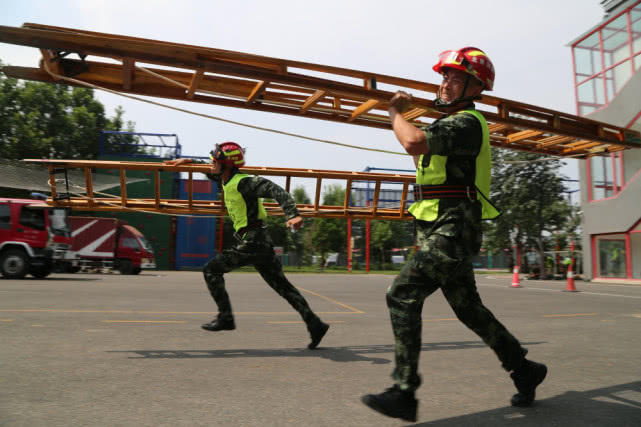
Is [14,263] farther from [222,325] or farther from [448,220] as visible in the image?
[448,220]

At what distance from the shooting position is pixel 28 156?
34.7m

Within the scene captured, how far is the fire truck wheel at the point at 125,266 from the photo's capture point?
2180 centimetres

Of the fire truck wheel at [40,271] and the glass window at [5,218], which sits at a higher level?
the glass window at [5,218]

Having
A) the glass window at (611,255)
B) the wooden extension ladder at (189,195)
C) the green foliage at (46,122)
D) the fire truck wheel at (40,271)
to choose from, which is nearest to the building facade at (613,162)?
the glass window at (611,255)

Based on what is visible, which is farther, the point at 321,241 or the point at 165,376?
the point at 321,241

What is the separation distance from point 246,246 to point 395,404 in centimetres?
264

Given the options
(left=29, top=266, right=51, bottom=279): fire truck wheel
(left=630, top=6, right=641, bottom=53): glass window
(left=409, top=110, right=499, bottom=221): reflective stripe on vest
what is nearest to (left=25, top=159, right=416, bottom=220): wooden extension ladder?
(left=409, top=110, right=499, bottom=221): reflective stripe on vest

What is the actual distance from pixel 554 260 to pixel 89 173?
26.7 m

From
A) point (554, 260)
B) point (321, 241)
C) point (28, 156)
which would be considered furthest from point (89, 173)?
point (321, 241)

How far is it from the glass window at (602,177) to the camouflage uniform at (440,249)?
22170 mm

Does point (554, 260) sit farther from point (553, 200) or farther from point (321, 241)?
point (321, 241)

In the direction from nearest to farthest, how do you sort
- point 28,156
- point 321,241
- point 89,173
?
point 89,173, point 28,156, point 321,241

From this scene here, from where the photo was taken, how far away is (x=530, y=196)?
81.4 feet

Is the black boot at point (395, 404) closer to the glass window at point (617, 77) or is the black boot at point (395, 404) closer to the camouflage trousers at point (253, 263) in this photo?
the camouflage trousers at point (253, 263)
